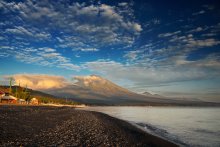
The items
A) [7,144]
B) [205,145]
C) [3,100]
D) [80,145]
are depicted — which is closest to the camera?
[7,144]

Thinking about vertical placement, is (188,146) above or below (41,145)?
below

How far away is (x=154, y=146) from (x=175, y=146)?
133 inches

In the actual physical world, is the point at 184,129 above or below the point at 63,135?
below

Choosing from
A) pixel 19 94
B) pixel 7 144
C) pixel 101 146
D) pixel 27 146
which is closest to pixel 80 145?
pixel 101 146

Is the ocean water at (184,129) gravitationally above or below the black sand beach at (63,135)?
below

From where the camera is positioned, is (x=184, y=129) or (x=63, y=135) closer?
(x=63, y=135)

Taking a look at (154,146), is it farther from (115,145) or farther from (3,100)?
(3,100)

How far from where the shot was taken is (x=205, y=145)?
24.6m

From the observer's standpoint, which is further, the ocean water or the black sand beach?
the ocean water

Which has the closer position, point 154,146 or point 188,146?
point 154,146

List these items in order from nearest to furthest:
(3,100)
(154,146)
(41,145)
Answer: (41,145) → (154,146) → (3,100)

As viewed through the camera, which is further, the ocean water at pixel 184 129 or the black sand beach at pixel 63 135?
the ocean water at pixel 184 129

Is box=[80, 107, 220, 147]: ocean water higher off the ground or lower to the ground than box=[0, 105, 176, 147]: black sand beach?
lower

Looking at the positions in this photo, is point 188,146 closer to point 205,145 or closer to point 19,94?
point 205,145
